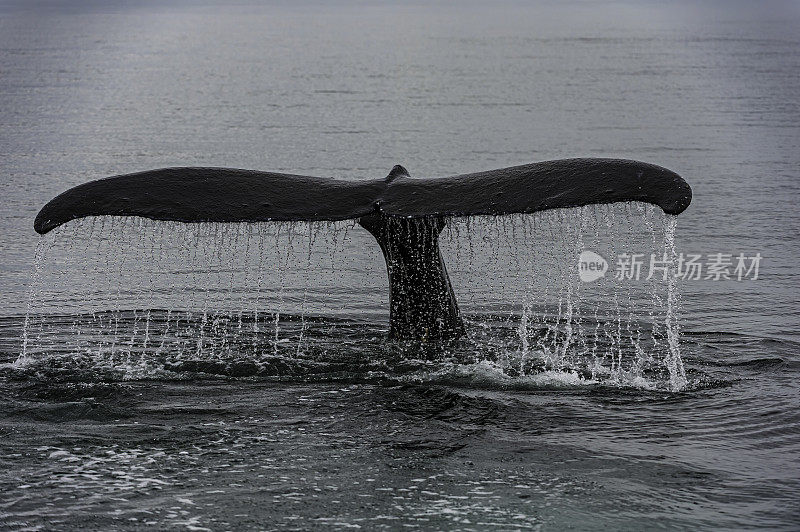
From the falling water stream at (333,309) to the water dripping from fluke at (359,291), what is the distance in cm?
2

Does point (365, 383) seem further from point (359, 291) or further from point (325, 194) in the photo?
point (359, 291)

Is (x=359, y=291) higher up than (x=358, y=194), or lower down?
lower down

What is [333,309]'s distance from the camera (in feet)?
34.0

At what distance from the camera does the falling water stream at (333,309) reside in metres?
8.18

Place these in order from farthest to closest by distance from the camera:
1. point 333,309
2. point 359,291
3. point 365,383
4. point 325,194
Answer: point 359,291 < point 333,309 < point 365,383 < point 325,194

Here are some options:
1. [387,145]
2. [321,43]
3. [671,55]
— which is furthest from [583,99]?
[321,43]

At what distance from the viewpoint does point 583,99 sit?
2978 cm

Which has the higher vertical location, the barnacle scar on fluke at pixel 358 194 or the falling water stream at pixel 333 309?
the barnacle scar on fluke at pixel 358 194

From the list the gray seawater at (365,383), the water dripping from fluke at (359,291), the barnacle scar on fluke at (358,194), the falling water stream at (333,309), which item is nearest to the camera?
the gray seawater at (365,383)

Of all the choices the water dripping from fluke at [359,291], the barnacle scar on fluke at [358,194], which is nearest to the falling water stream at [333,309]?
the water dripping from fluke at [359,291]

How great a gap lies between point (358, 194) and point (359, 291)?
361cm

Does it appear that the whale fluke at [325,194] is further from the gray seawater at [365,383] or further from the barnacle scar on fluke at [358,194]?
the gray seawater at [365,383]

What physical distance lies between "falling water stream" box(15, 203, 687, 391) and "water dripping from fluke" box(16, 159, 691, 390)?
0.02 m

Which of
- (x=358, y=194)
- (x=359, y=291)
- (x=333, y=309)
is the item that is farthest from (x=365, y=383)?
(x=359, y=291)
